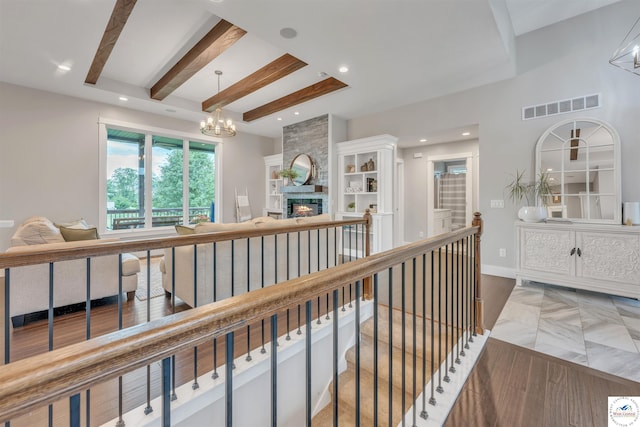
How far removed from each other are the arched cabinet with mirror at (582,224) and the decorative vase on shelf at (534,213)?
8 centimetres

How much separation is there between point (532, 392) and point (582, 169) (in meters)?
3.08

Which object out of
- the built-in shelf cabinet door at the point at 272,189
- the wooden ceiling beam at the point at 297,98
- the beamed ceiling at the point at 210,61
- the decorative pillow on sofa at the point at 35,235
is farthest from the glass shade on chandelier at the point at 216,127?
the built-in shelf cabinet door at the point at 272,189

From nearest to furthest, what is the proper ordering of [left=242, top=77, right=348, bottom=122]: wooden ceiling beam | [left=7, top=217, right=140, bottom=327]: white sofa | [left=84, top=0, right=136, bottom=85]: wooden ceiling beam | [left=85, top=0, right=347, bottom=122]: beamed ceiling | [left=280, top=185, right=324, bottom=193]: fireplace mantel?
[left=7, top=217, right=140, bottom=327]: white sofa → [left=84, top=0, right=136, bottom=85]: wooden ceiling beam → [left=85, top=0, right=347, bottom=122]: beamed ceiling → [left=242, top=77, right=348, bottom=122]: wooden ceiling beam → [left=280, top=185, right=324, bottom=193]: fireplace mantel

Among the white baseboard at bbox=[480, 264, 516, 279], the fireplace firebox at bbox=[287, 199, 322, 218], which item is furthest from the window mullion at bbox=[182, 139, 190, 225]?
the white baseboard at bbox=[480, 264, 516, 279]

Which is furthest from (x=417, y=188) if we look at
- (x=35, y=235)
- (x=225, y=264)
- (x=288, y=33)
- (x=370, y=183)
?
(x=35, y=235)

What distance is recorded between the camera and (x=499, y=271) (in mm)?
4086

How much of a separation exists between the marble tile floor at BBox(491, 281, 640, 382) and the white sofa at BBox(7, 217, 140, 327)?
377 centimetres

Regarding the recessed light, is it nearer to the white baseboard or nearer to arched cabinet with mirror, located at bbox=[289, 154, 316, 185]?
arched cabinet with mirror, located at bbox=[289, 154, 316, 185]

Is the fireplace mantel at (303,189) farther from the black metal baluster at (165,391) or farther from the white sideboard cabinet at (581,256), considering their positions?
the black metal baluster at (165,391)

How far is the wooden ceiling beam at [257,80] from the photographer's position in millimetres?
3888

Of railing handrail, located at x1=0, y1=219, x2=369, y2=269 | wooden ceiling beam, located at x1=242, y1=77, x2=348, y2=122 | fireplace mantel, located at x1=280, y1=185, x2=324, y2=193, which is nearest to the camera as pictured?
railing handrail, located at x1=0, y1=219, x2=369, y2=269

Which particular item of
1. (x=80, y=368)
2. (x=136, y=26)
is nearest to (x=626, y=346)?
(x=80, y=368)

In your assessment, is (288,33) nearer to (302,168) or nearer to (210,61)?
(210,61)

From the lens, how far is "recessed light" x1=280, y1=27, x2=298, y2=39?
285cm
